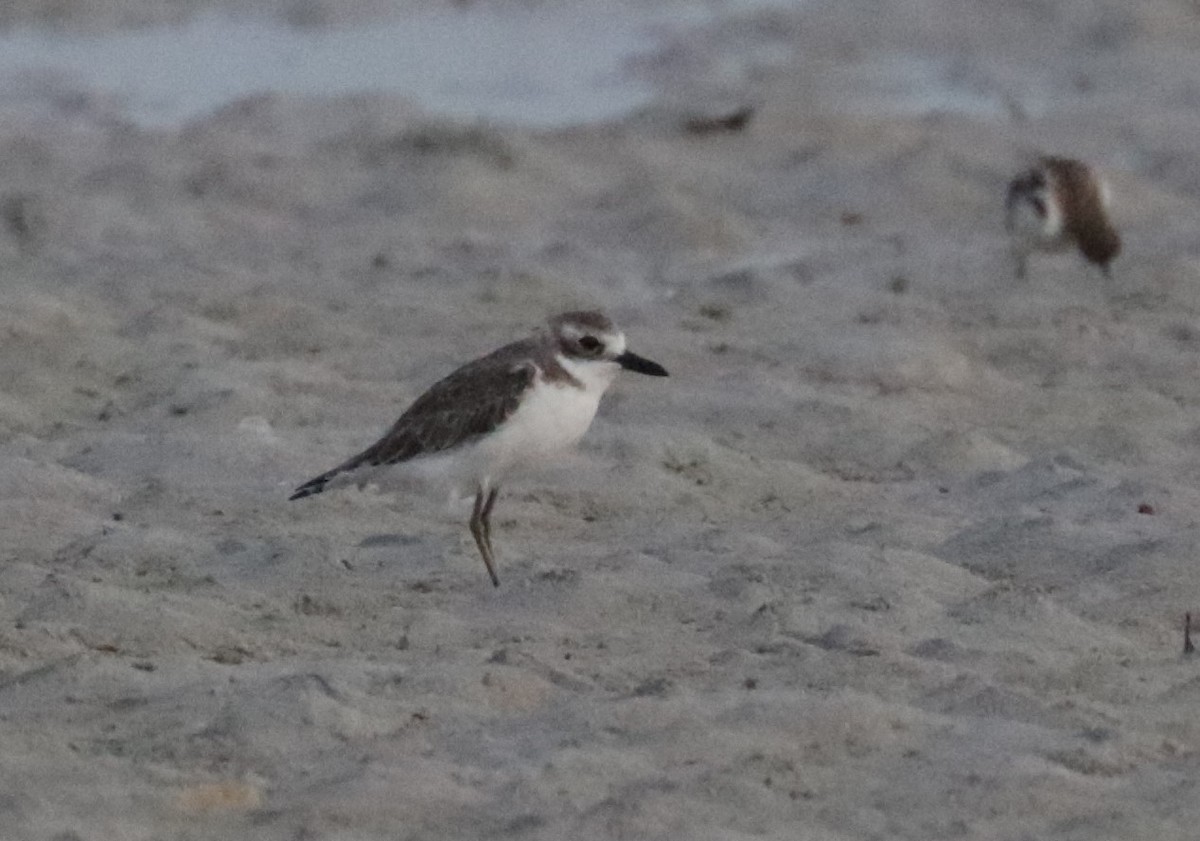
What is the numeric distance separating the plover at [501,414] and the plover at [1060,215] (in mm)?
4598

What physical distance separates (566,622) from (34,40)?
11550 mm

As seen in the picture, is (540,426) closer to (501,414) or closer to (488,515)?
(501,414)

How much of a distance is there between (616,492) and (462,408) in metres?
0.94

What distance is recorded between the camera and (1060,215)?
1260cm

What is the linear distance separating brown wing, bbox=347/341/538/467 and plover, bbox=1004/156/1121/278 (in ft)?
15.7

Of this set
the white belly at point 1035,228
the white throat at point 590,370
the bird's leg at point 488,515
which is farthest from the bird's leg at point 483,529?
the white belly at point 1035,228

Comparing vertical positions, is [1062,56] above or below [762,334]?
below

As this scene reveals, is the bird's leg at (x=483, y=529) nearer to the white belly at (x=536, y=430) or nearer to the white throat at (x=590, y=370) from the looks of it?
the white belly at (x=536, y=430)

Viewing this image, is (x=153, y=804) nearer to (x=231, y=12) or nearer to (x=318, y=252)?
(x=318, y=252)

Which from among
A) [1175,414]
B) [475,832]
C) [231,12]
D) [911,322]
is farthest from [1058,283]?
[231,12]

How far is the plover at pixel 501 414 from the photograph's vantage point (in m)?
8.19

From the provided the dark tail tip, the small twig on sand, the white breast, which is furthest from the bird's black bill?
the small twig on sand

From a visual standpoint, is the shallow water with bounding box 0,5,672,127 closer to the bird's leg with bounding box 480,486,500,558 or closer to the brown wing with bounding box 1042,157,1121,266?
the brown wing with bounding box 1042,157,1121,266

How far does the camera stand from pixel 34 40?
18281mm
